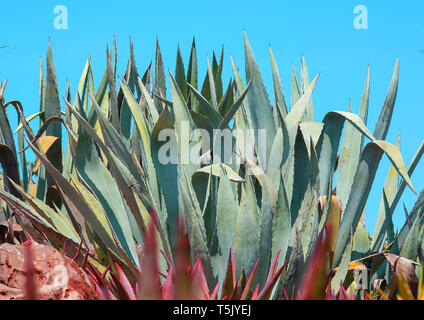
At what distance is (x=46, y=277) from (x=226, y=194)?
22.0 inches

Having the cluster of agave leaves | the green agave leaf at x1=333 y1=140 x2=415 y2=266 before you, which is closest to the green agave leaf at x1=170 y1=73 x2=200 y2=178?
the cluster of agave leaves

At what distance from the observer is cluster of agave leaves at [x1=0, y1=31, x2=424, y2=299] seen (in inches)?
62.5

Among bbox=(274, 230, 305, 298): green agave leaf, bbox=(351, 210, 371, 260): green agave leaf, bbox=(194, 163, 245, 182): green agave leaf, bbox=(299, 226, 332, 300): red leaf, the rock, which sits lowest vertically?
bbox=(351, 210, 371, 260): green agave leaf

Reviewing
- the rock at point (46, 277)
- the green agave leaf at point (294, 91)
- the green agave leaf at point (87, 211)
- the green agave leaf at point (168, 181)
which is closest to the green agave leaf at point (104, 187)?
the green agave leaf at point (87, 211)

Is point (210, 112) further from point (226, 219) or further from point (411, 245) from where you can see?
point (411, 245)

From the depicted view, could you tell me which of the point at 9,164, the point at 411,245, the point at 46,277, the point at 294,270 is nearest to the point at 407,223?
the point at 411,245

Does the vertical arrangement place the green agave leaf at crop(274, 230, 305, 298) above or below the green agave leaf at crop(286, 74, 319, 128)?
below

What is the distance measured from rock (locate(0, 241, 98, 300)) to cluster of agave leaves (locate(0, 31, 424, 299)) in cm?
13

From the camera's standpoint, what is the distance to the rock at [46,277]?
4.07ft

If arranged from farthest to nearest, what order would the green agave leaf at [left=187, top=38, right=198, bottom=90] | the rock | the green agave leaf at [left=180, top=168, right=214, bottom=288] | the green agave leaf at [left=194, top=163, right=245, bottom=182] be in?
the green agave leaf at [left=187, top=38, right=198, bottom=90]
the green agave leaf at [left=194, top=163, right=245, bottom=182]
the green agave leaf at [left=180, top=168, right=214, bottom=288]
the rock

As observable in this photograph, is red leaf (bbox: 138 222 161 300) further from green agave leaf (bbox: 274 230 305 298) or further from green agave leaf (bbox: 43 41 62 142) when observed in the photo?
green agave leaf (bbox: 43 41 62 142)
